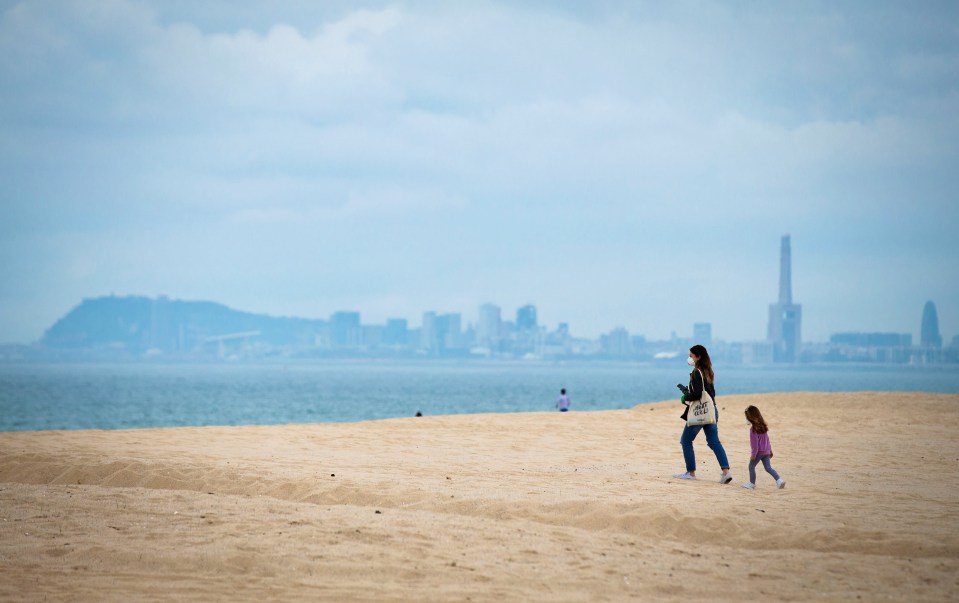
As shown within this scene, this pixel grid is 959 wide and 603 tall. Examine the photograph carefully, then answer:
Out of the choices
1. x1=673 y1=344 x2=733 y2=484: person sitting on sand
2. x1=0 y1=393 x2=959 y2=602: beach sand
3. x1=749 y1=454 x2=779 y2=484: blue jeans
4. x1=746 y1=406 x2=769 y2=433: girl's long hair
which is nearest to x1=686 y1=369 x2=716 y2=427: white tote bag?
x1=673 y1=344 x2=733 y2=484: person sitting on sand

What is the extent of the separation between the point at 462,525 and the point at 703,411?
15.3 ft

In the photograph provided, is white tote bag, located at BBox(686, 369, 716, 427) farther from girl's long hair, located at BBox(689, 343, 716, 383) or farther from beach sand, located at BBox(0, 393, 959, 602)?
beach sand, located at BBox(0, 393, 959, 602)

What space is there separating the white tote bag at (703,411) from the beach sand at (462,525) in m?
0.89

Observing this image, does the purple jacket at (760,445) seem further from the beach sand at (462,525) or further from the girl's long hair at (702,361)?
the girl's long hair at (702,361)

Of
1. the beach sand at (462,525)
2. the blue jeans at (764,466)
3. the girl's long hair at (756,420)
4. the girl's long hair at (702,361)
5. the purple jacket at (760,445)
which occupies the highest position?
the girl's long hair at (702,361)

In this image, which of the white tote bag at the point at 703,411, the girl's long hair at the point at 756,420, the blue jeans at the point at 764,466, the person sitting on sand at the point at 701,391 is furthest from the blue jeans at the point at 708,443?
the girl's long hair at the point at 756,420

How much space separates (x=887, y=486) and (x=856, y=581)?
538cm

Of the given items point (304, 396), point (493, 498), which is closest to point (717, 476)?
point (493, 498)

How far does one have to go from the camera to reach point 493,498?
11195mm

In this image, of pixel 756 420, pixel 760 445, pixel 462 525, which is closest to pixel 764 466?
pixel 760 445

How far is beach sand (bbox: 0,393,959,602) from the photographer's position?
7.79 meters

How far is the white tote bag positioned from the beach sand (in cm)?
89

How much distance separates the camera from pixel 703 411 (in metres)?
13.0

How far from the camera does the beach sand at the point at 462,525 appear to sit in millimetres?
7785
